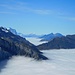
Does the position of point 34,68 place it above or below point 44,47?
below

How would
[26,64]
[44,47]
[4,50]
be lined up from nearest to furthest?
[26,64] → [4,50] → [44,47]

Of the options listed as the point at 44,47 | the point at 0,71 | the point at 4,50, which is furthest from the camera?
the point at 44,47

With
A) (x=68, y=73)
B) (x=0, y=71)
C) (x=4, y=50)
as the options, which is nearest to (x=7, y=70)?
(x=0, y=71)

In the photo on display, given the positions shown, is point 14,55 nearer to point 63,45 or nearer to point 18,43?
point 18,43

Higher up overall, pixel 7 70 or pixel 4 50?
pixel 4 50

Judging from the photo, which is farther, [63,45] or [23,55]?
[63,45]

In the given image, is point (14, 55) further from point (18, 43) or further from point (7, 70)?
point (7, 70)

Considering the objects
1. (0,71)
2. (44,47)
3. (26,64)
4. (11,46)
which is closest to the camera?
(0,71)

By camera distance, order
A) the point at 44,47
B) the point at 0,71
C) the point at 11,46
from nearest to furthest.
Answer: the point at 0,71 < the point at 11,46 < the point at 44,47

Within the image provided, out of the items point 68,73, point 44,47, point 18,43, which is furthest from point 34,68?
point 44,47
